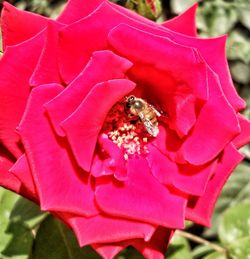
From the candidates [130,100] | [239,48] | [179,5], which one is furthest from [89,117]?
[239,48]

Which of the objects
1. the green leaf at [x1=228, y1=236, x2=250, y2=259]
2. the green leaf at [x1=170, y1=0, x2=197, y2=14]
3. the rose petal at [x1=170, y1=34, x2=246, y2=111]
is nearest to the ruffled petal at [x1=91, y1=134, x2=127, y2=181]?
the rose petal at [x1=170, y1=34, x2=246, y2=111]

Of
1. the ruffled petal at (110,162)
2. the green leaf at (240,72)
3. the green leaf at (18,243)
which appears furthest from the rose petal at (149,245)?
the green leaf at (240,72)

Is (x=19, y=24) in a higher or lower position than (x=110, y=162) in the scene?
higher

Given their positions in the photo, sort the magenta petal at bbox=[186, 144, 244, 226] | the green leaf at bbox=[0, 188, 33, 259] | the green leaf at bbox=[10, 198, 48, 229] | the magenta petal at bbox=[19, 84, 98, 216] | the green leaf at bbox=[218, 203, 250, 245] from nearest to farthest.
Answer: the magenta petal at bbox=[19, 84, 98, 216]
the magenta petal at bbox=[186, 144, 244, 226]
the green leaf at bbox=[0, 188, 33, 259]
the green leaf at bbox=[10, 198, 48, 229]
the green leaf at bbox=[218, 203, 250, 245]

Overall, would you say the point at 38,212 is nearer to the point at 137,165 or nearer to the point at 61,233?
the point at 61,233

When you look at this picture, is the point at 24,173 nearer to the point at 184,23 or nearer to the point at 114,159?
the point at 114,159

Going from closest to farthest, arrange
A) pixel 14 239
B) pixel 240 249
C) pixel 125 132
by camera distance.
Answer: pixel 125 132
pixel 14 239
pixel 240 249

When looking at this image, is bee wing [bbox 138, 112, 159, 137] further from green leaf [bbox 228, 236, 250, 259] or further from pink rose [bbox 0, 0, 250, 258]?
green leaf [bbox 228, 236, 250, 259]

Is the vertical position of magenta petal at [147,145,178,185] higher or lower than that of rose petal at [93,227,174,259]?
higher
